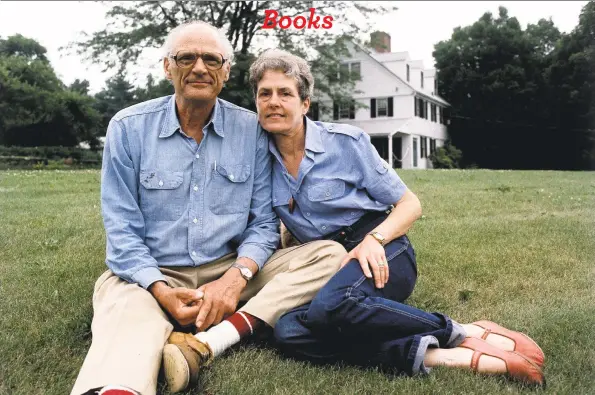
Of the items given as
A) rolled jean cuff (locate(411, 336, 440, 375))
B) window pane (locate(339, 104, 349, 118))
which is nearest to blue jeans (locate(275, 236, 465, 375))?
rolled jean cuff (locate(411, 336, 440, 375))

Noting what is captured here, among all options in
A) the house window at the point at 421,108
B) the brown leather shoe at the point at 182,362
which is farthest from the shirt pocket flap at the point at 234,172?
the house window at the point at 421,108

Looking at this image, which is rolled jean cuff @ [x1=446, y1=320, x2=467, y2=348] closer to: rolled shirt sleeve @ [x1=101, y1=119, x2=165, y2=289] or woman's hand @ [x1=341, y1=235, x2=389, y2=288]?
woman's hand @ [x1=341, y1=235, x2=389, y2=288]

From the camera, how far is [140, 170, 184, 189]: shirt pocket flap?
3.11 metres

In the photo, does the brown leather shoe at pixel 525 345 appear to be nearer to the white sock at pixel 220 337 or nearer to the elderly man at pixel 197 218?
the elderly man at pixel 197 218

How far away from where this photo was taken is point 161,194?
312 cm

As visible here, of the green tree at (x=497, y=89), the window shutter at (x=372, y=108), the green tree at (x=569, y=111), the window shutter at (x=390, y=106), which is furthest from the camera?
the green tree at (x=497, y=89)

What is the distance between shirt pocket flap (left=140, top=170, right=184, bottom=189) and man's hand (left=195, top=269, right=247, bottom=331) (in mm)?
588

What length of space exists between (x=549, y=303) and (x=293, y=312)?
189 centimetres

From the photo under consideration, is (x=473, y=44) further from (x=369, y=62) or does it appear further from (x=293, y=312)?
(x=293, y=312)

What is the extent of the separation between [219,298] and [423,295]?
170 cm

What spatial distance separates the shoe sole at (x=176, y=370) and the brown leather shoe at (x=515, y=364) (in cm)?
133

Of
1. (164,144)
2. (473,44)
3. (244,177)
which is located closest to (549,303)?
(244,177)

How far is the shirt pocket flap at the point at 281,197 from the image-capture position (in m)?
3.35

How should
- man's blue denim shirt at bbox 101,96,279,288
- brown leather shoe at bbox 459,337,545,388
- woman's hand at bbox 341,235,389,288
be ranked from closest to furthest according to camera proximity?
1. brown leather shoe at bbox 459,337,545,388
2. woman's hand at bbox 341,235,389,288
3. man's blue denim shirt at bbox 101,96,279,288
